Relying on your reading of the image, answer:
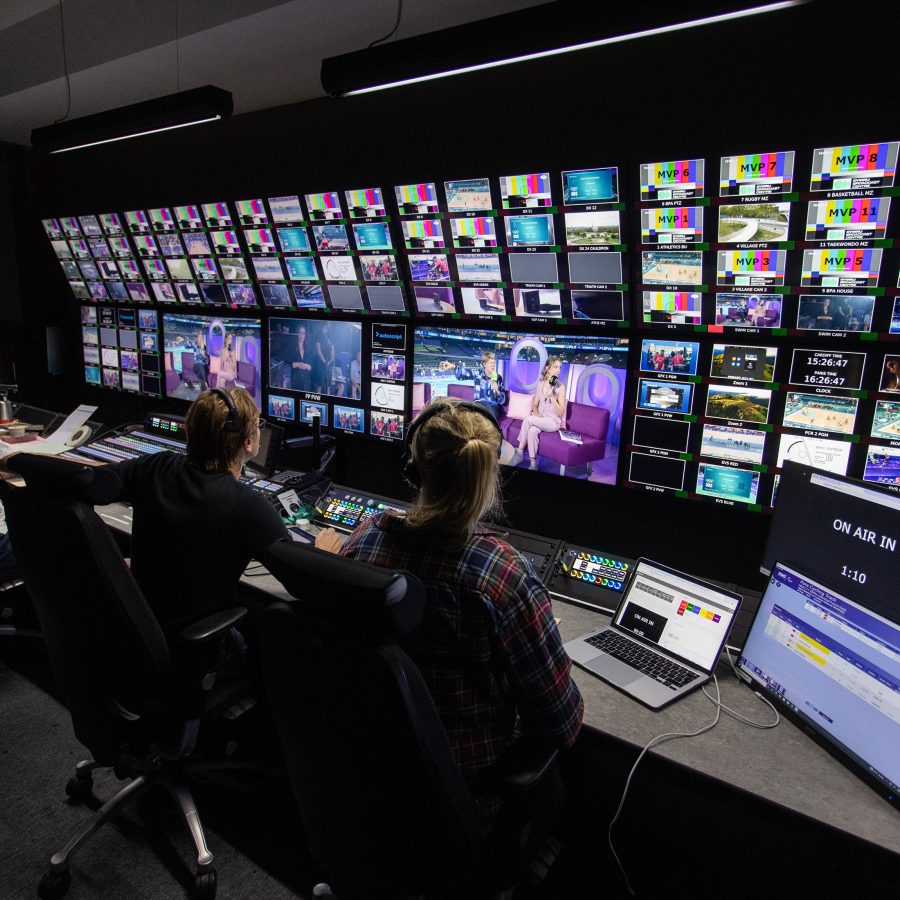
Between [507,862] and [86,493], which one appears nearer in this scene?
[507,862]

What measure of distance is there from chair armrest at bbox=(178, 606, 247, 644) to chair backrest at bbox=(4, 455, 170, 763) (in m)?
0.07

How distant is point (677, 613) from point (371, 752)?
104cm

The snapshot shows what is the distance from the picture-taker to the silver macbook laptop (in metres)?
1.60

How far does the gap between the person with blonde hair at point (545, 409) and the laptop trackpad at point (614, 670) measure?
968 millimetres

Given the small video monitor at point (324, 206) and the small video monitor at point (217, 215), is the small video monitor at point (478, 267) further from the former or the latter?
the small video monitor at point (217, 215)

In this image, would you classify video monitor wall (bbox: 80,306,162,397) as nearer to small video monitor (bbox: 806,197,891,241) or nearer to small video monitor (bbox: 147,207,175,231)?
small video monitor (bbox: 147,207,175,231)

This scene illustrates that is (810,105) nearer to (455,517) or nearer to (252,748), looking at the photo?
(455,517)

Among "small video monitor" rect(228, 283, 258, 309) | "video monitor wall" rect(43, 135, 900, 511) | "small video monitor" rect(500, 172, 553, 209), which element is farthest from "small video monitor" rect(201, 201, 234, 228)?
"small video monitor" rect(500, 172, 553, 209)

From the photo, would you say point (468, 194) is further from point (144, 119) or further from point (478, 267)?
point (144, 119)

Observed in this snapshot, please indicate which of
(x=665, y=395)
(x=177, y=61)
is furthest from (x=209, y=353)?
(x=665, y=395)

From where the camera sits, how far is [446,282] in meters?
2.57

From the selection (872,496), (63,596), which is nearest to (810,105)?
(872,496)

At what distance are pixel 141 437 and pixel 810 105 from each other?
3.35 meters

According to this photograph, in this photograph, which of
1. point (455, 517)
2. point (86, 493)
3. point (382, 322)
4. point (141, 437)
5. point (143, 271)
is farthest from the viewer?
point (143, 271)
